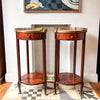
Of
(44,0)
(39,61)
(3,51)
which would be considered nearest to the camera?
(44,0)

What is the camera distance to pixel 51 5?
2186mm

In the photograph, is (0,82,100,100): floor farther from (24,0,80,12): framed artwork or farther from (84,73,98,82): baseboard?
(24,0,80,12): framed artwork

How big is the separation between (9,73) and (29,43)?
63cm

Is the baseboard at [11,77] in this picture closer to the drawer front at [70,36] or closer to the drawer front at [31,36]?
the drawer front at [31,36]

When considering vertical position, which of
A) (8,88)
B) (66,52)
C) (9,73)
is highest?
(66,52)

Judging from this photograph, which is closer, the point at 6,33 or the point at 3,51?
the point at 6,33

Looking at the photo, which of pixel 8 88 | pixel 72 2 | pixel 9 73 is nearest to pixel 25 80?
pixel 8 88

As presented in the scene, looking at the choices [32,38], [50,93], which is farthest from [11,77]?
[32,38]

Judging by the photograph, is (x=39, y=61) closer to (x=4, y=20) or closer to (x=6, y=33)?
(x=6, y=33)

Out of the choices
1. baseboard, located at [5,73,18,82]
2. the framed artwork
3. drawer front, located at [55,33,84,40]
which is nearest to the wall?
the framed artwork

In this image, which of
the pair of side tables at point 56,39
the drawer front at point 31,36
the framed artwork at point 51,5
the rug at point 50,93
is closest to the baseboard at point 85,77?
the rug at point 50,93

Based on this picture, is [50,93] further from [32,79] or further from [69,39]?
[69,39]

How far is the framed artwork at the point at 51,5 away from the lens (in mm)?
2172

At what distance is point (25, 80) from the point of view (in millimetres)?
2047
